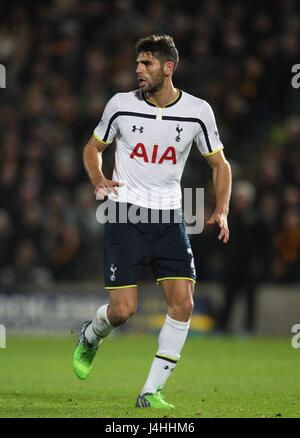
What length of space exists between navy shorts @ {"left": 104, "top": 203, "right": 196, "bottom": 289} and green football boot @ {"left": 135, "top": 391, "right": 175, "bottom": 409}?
771 millimetres

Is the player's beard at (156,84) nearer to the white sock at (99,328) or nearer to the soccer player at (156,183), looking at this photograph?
the soccer player at (156,183)

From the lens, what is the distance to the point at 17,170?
17.8 metres

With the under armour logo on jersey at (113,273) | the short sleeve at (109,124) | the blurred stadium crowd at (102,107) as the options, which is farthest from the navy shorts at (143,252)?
the blurred stadium crowd at (102,107)

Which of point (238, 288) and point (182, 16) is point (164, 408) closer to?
point (238, 288)

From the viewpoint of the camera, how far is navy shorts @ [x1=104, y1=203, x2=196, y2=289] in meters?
7.97

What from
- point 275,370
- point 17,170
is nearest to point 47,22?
point 17,170

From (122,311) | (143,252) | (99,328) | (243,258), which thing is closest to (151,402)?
(122,311)

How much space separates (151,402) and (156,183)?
151cm

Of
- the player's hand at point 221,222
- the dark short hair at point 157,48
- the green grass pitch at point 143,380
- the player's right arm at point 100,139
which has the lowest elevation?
the green grass pitch at point 143,380

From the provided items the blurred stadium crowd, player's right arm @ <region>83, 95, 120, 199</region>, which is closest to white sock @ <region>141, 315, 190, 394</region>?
player's right arm @ <region>83, 95, 120, 199</region>

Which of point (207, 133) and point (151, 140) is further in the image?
point (207, 133)

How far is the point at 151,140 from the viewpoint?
8.02 meters

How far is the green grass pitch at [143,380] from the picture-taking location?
25.2 feet

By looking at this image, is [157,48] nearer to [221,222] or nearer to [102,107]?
[221,222]
